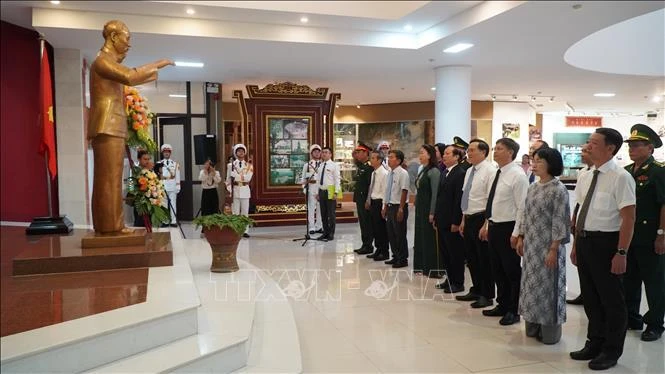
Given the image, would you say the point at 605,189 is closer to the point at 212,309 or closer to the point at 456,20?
the point at 212,309

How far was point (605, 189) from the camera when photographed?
10.2ft

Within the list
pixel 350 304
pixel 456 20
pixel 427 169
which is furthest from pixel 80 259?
pixel 456 20

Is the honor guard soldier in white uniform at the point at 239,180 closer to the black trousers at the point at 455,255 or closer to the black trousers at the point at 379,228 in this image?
the black trousers at the point at 379,228

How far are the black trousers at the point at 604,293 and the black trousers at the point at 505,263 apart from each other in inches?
27.6

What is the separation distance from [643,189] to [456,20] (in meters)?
3.58

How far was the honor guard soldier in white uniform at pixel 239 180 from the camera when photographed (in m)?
8.73

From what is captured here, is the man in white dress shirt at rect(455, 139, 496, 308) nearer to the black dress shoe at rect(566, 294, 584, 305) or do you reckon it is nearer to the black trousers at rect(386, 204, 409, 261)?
the black dress shoe at rect(566, 294, 584, 305)

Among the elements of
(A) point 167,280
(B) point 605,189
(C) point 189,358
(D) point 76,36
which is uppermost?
(D) point 76,36

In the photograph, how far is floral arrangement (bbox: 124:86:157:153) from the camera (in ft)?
15.0

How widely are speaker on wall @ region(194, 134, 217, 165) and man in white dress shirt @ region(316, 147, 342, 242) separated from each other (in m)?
3.14

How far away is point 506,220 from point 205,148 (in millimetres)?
7741

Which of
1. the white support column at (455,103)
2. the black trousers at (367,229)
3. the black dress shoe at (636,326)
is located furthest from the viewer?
the white support column at (455,103)

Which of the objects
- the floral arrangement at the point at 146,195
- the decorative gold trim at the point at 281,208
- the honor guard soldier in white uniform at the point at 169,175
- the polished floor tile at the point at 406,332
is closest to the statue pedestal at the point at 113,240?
the floral arrangement at the point at 146,195

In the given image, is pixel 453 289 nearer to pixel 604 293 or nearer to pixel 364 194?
pixel 604 293
